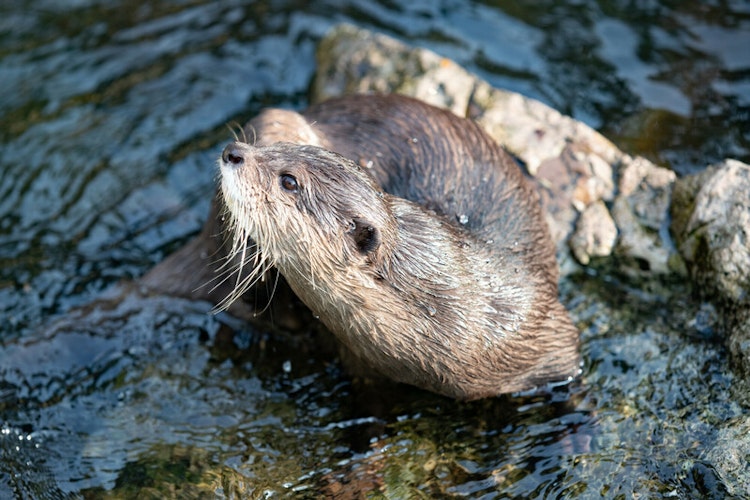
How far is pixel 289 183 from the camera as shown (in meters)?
2.88

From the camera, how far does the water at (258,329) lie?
324 centimetres

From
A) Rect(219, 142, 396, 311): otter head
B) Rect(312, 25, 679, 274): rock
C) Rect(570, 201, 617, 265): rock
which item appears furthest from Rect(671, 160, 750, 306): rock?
Rect(219, 142, 396, 311): otter head

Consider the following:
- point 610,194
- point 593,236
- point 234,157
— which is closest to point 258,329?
point 234,157

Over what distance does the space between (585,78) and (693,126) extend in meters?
0.71

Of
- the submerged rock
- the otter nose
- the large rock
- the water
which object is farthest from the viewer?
the submerged rock

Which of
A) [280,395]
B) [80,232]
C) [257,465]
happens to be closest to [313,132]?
[280,395]

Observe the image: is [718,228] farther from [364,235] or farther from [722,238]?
[364,235]

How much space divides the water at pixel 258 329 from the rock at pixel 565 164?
184mm

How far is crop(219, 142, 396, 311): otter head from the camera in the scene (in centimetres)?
281

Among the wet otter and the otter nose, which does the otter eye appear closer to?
the wet otter

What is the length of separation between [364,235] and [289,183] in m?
0.31

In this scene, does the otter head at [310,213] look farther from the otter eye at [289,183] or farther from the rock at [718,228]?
the rock at [718,228]

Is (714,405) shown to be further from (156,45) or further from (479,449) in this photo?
(156,45)

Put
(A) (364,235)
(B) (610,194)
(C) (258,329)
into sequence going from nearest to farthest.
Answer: (A) (364,235), (C) (258,329), (B) (610,194)
